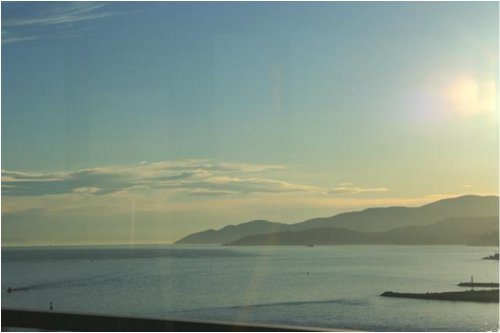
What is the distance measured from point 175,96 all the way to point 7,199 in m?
1.43

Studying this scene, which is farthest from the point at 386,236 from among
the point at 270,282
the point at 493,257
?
the point at 270,282

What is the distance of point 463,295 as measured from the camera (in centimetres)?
429

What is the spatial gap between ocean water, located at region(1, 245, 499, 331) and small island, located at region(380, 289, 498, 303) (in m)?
0.09

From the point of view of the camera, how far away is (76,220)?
4.82 metres

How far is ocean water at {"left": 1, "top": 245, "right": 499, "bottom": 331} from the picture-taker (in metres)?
3.73

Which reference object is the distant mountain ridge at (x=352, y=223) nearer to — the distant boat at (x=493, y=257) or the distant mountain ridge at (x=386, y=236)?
the distant mountain ridge at (x=386, y=236)

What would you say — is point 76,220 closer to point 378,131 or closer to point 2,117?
point 2,117

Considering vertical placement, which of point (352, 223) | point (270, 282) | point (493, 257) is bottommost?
point (270, 282)

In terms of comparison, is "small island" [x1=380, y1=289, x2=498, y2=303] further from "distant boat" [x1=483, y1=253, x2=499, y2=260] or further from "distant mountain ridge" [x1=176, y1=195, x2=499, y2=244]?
"distant mountain ridge" [x1=176, y1=195, x2=499, y2=244]

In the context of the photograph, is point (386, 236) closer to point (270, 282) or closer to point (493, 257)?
point (493, 257)

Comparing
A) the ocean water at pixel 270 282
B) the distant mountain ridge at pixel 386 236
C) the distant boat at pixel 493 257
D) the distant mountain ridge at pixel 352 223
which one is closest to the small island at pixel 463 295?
the ocean water at pixel 270 282

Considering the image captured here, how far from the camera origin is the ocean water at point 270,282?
12.2 feet

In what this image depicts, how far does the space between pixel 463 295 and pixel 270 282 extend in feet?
6.85

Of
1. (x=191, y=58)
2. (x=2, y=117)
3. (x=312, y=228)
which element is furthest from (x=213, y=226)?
(x=2, y=117)
